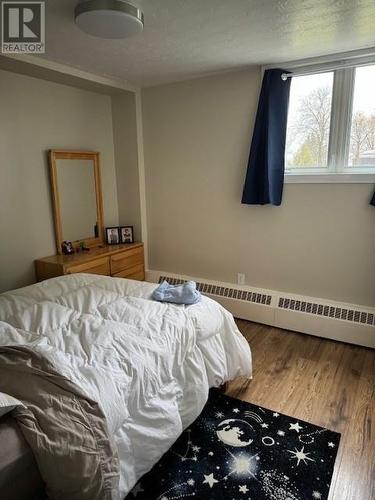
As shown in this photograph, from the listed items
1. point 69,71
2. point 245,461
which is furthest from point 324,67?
point 245,461

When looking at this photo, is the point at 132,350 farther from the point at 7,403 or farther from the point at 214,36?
the point at 214,36

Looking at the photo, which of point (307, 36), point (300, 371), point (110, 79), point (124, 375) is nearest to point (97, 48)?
point (110, 79)

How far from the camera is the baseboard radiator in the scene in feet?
9.03

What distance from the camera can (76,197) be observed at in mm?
3414

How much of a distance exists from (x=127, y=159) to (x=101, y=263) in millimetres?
1232

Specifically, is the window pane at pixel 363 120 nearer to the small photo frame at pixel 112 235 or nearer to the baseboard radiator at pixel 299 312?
the baseboard radiator at pixel 299 312

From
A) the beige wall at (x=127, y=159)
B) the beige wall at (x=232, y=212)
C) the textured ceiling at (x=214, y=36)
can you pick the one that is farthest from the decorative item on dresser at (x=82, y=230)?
the textured ceiling at (x=214, y=36)

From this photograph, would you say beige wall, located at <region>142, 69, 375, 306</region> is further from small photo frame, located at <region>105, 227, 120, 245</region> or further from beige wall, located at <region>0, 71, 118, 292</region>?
beige wall, located at <region>0, 71, 118, 292</region>

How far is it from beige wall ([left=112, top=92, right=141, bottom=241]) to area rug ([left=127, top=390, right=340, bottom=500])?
2.42 metres

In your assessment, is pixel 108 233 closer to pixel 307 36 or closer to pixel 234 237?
pixel 234 237

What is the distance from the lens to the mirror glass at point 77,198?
10.7 feet

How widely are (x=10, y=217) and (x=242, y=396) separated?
92.0 inches

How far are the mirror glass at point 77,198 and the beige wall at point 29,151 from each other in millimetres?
144

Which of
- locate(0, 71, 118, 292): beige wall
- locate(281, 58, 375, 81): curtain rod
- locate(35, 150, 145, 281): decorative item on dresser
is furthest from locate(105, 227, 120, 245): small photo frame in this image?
locate(281, 58, 375, 81): curtain rod
